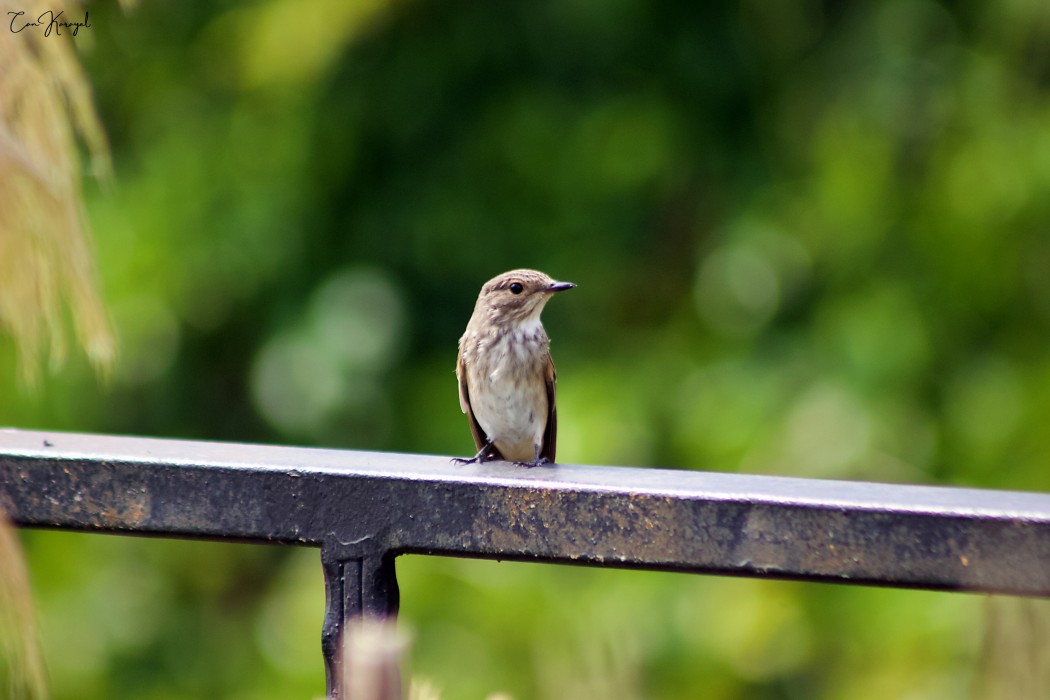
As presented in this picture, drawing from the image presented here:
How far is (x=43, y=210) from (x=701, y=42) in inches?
146

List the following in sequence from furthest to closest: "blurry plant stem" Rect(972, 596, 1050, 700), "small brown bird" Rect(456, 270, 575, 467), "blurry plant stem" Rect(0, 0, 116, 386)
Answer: "small brown bird" Rect(456, 270, 575, 467)
"blurry plant stem" Rect(0, 0, 116, 386)
"blurry plant stem" Rect(972, 596, 1050, 700)

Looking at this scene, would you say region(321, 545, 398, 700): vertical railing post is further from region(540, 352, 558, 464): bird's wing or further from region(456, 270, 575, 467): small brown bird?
region(540, 352, 558, 464): bird's wing

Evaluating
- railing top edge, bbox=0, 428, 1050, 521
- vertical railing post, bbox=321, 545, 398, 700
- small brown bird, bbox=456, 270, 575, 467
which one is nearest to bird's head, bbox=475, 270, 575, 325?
small brown bird, bbox=456, 270, 575, 467

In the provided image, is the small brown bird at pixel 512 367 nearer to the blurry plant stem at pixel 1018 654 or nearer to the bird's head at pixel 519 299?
the bird's head at pixel 519 299

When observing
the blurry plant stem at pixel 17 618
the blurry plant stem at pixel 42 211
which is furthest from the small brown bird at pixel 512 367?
the blurry plant stem at pixel 17 618

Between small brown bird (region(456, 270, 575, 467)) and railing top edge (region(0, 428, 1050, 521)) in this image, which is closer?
railing top edge (region(0, 428, 1050, 521))

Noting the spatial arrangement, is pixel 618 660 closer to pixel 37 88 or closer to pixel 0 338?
pixel 37 88

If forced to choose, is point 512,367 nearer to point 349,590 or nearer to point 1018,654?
point 349,590

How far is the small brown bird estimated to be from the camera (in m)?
3.66

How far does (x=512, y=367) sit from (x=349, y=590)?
6.97ft

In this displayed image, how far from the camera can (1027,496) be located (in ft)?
4.72

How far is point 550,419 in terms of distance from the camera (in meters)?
3.77

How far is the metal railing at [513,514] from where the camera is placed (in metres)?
1.34

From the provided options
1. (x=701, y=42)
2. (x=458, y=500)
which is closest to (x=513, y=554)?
(x=458, y=500)
